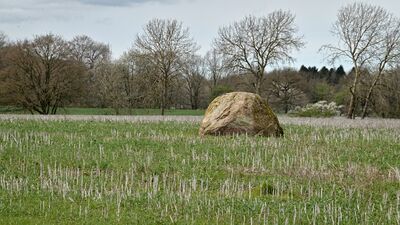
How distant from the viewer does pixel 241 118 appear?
22.6m

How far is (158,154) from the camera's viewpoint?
50.7 feet

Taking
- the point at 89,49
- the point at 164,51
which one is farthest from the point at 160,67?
the point at 89,49

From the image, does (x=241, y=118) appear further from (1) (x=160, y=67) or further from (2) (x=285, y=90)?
(2) (x=285, y=90)

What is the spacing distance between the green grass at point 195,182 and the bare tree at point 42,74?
3936 centimetres

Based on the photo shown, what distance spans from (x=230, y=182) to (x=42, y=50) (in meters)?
51.2

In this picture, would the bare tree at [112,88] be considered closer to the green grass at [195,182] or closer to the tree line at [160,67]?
the tree line at [160,67]

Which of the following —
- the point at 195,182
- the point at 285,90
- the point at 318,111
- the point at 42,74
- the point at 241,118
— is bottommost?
the point at 195,182

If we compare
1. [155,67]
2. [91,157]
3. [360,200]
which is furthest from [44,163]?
[155,67]

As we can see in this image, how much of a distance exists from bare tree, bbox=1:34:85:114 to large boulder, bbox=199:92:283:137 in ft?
122

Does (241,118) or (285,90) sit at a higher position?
(285,90)

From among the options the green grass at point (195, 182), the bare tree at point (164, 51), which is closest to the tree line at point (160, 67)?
the bare tree at point (164, 51)

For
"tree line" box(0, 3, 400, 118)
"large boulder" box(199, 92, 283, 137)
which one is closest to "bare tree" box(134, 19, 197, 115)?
"tree line" box(0, 3, 400, 118)

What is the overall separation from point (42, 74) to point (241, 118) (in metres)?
39.9

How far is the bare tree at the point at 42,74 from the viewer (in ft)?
182
